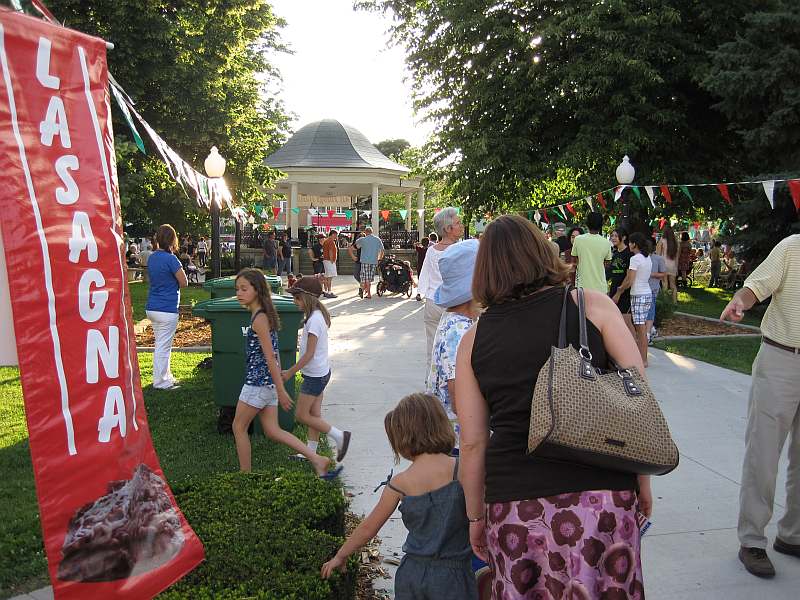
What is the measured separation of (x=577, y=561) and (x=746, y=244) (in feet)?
51.9

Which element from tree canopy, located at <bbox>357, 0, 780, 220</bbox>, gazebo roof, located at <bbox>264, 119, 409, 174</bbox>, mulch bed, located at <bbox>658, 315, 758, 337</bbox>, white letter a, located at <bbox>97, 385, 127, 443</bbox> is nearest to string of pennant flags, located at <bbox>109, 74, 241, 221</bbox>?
white letter a, located at <bbox>97, 385, 127, 443</bbox>

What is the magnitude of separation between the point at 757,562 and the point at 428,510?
2.09m

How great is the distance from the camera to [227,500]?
3.70m

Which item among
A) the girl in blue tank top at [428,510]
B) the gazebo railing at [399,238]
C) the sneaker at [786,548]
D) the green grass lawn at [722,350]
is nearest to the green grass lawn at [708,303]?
the green grass lawn at [722,350]

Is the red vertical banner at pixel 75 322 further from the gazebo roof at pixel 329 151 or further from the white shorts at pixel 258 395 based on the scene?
the gazebo roof at pixel 329 151

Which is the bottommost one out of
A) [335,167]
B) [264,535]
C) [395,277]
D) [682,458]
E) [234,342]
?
[395,277]

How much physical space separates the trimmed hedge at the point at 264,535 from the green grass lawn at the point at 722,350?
739 centimetres

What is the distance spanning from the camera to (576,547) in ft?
6.92

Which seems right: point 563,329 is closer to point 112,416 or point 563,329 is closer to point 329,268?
point 112,416

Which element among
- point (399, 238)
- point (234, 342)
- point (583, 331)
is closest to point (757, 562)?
point (583, 331)

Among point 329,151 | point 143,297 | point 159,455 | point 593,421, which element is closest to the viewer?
point 593,421

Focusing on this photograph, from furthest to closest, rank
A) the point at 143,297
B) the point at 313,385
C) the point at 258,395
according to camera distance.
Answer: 1. the point at 143,297
2. the point at 313,385
3. the point at 258,395

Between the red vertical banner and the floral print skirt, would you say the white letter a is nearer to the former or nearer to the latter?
the red vertical banner

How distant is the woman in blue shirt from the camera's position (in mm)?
7699
